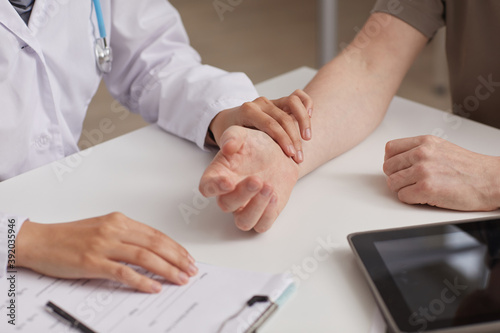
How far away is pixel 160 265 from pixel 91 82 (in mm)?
555

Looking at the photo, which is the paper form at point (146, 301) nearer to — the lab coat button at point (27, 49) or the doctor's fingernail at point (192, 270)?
the doctor's fingernail at point (192, 270)

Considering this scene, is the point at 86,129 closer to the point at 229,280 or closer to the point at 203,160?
the point at 203,160

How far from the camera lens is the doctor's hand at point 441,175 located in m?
0.67

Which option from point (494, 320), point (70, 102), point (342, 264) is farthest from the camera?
point (70, 102)

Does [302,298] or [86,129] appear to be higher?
[302,298]

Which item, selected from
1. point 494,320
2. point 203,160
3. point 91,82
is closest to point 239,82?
point 203,160

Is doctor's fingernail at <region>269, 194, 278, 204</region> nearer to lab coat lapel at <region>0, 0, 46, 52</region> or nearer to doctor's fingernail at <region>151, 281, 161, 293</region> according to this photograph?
doctor's fingernail at <region>151, 281, 161, 293</region>

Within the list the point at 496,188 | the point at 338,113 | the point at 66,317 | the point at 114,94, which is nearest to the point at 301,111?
the point at 338,113

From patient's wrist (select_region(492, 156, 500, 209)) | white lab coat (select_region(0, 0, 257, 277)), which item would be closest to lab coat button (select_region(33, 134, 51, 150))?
white lab coat (select_region(0, 0, 257, 277))

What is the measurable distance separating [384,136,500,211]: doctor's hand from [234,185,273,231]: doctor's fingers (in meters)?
0.19

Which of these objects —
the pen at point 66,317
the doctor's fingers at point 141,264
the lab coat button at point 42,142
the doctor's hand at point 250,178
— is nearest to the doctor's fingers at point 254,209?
the doctor's hand at point 250,178

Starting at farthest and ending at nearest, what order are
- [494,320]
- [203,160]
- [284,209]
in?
[203,160] < [284,209] < [494,320]

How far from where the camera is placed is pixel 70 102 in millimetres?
993

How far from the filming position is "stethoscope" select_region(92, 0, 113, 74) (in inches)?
Answer: 36.0
